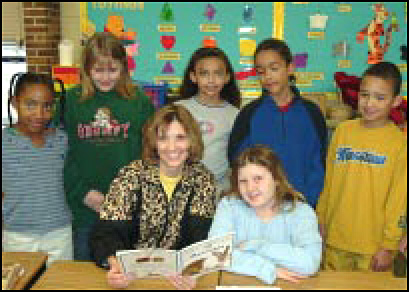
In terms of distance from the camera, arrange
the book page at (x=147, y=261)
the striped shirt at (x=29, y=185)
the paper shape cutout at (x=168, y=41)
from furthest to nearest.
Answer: the paper shape cutout at (x=168, y=41) → the striped shirt at (x=29, y=185) → the book page at (x=147, y=261)

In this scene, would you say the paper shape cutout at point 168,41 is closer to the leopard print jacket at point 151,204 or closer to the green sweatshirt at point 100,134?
the green sweatshirt at point 100,134

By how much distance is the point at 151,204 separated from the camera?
198 cm

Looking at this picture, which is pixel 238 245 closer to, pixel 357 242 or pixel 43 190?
pixel 357 242

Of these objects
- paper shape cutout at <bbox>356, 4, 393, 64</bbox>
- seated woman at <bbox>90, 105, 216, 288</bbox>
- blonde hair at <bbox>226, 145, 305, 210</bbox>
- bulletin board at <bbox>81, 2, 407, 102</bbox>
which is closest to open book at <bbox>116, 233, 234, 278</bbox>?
seated woman at <bbox>90, 105, 216, 288</bbox>

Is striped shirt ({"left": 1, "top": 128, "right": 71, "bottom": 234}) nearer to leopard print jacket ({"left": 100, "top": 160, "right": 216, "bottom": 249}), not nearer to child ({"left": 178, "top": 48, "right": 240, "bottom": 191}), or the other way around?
leopard print jacket ({"left": 100, "top": 160, "right": 216, "bottom": 249})

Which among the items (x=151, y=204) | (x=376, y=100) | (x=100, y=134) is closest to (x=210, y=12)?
(x=100, y=134)

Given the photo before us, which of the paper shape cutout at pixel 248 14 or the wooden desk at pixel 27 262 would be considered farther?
the paper shape cutout at pixel 248 14

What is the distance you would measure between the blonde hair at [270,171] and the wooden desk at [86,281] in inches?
17.5

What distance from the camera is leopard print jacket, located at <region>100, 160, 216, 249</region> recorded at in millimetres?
1957

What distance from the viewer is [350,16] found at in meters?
4.66

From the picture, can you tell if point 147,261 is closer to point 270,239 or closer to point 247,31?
point 270,239

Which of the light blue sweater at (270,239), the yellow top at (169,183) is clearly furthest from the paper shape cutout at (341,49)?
the yellow top at (169,183)

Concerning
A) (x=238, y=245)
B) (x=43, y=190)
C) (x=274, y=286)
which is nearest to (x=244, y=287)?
(x=274, y=286)

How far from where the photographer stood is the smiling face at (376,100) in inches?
91.3
